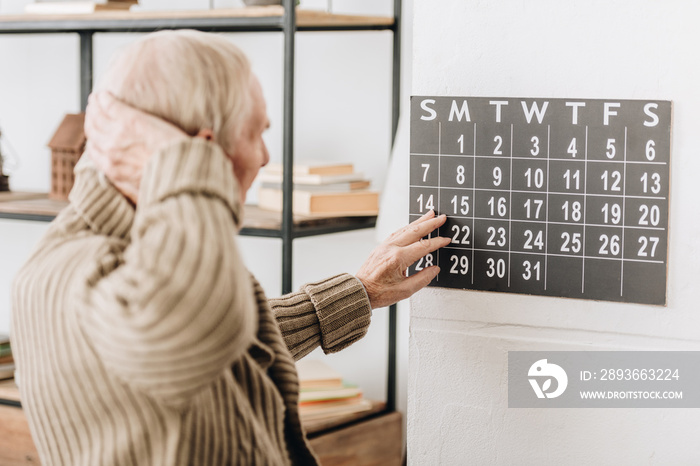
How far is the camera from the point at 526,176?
1.41m

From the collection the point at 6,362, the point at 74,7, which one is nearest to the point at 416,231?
the point at 74,7

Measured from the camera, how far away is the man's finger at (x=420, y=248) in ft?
4.68

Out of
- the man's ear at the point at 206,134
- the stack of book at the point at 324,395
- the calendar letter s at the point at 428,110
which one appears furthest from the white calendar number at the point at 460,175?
the stack of book at the point at 324,395

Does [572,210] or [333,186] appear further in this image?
[333,186]

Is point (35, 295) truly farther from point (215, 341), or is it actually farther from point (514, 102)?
point (514, 102)

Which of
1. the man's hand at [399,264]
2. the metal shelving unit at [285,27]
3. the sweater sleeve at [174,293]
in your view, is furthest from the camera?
the metal shelving unit at [285,27]

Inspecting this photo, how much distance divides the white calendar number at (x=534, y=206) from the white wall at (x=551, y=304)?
0.16 m

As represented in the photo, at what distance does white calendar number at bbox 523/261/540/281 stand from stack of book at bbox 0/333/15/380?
1.64 metres

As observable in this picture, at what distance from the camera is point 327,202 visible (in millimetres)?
2062

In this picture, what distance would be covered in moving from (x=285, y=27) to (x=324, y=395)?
940mm

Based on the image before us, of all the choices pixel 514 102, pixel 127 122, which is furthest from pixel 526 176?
pixel 127 122

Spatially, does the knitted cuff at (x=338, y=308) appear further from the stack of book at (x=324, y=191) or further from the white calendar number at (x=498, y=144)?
the stack of book at (x=324, y=191)

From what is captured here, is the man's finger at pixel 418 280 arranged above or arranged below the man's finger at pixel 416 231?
below

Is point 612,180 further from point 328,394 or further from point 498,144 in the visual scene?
point 328,394
